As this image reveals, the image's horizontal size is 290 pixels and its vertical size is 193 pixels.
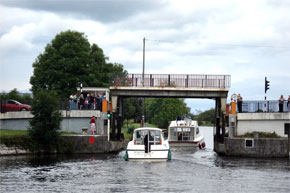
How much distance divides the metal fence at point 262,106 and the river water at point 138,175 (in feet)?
27.1

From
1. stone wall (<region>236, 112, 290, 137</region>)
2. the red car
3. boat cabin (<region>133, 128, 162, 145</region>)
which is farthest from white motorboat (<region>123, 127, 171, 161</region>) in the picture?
the red car

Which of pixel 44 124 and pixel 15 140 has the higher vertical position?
pixel 44 124

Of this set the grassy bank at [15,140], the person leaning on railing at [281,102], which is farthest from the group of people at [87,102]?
the person leaning on railing at [281,102]

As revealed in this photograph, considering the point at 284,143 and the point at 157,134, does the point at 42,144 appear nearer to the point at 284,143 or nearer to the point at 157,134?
the point at 157,134

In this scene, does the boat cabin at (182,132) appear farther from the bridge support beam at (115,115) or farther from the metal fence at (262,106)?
the metal fence at (262,106)

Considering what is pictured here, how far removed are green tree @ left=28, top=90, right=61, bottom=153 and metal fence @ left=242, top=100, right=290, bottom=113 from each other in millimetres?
18151

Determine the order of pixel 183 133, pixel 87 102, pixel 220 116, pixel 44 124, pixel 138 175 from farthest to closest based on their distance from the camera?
1. pixel 183 133
2. pixel 220 116
3. pixel 87 102
4. pixel 44 124
5. pixel 138 175

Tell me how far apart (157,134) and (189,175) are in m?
8.36

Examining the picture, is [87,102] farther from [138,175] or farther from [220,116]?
[138,175]

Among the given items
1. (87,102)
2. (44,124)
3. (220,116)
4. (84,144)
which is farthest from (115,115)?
(220,116)

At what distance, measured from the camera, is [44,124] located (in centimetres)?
4416

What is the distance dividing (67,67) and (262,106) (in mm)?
31334

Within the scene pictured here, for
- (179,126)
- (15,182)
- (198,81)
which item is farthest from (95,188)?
(179,126)

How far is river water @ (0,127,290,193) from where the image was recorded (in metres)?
27.0
